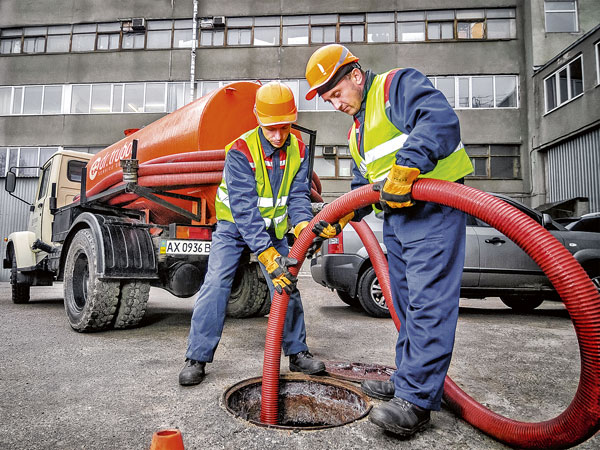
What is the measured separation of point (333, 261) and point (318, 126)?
39.1ft

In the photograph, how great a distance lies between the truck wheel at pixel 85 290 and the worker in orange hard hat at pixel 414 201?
8.47ft

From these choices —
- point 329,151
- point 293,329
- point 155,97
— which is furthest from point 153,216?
point 155,97

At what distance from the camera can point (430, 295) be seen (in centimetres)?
199

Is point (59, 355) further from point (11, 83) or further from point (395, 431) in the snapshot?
point (11, 83)

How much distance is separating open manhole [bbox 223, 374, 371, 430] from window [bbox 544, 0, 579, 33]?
18.2m

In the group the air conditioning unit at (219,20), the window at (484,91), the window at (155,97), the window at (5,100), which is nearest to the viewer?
the window at (484,91)

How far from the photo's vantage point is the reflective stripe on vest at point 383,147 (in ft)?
7.01

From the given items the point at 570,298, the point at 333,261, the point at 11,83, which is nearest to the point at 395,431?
the point at 570,298

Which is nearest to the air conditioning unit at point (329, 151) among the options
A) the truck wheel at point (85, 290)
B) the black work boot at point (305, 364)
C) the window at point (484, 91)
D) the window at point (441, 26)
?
the window at point (484, 91)

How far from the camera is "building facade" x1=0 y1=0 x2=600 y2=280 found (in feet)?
52.6

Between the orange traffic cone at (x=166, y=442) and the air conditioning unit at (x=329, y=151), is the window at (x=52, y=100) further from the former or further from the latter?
the orange traffic cone at (x=166, y=442)

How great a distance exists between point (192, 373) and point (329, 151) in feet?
47.5

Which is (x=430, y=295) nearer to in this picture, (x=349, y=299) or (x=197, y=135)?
(x=197, y=135)

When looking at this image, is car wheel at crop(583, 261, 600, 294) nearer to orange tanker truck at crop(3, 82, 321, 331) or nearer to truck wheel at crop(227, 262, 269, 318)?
orange tanker truck at crop(3, 82, 321, 331)
